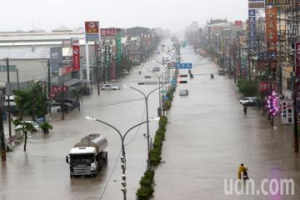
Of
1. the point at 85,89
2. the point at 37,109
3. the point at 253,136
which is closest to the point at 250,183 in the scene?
the point at 253,136

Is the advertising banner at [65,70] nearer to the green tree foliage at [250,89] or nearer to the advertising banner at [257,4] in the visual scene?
the green tree foliage at [250,89]

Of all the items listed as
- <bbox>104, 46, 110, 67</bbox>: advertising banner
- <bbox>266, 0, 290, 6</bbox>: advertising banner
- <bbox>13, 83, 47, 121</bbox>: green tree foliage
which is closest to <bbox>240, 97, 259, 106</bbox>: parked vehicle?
<bbox>266, 0, 290, 6</bbox>: advertising banner

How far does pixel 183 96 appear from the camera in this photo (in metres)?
61.8

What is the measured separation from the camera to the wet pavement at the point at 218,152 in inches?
918

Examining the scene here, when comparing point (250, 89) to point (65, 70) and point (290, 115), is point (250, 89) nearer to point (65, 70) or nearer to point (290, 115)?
point (290, 115)

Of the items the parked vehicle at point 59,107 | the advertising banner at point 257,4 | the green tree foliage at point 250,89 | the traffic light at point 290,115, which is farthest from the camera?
the advertising banner at point 257,4

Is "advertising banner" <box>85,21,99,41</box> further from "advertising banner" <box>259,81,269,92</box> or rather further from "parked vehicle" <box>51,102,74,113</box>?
"advertising banner" <box>259,81,269,92</box>

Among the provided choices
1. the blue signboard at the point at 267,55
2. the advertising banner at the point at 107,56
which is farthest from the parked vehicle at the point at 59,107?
the advertising banner at the point at 107,56

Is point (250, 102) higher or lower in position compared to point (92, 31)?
lower

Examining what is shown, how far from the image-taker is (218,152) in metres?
30.4

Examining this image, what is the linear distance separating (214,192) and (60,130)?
19243 mm

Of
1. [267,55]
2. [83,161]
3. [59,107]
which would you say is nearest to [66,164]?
[83,161]

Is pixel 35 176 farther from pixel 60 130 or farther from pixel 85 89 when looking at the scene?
pixel 85 89

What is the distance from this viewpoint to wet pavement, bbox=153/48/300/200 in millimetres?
23328
